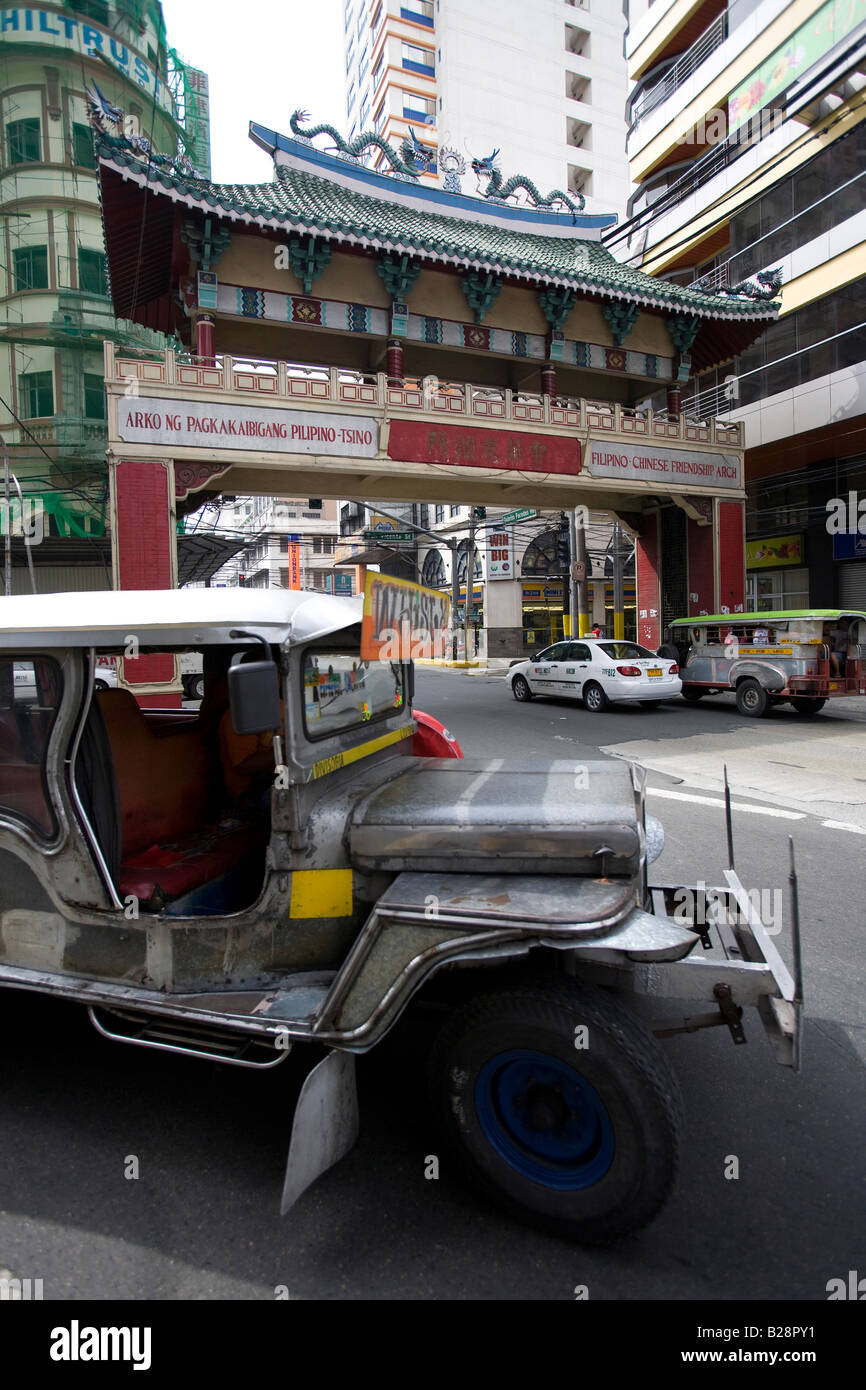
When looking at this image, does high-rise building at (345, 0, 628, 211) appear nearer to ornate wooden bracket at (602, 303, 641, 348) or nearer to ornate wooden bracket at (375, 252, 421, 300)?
ornate wooden bracket at (602, 303, 641, 348)

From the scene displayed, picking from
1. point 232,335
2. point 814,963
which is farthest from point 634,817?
point 232,335

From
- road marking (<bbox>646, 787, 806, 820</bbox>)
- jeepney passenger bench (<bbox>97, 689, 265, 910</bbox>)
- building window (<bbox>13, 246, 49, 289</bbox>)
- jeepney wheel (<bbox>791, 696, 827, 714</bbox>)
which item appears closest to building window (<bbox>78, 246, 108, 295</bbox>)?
building window (<bbox>13, 246, 49, 289</bbox>)

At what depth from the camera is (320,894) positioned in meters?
2.63

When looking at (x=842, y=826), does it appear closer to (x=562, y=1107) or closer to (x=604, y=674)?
(x=562, y=1107)

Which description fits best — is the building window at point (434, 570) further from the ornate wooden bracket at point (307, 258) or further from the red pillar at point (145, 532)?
A: the red pillar at point (145, 532)

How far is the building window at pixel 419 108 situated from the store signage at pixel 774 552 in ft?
152

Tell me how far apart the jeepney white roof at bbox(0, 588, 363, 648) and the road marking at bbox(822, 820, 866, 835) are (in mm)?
5361

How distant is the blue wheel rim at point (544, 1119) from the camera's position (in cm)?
218

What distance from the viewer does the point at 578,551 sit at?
24.6 meters

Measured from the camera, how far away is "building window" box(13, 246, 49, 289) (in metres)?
22.6

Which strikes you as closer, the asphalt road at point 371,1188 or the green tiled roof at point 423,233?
the asphalt road at point 371,1188

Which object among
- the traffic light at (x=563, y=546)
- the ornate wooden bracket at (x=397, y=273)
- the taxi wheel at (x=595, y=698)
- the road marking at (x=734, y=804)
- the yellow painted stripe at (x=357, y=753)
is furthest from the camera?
the traffic light at (x=563, y=546)

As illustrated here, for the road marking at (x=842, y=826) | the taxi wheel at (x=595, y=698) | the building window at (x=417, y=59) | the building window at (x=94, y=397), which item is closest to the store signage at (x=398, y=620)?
the road marking at (x=842, y=826)
